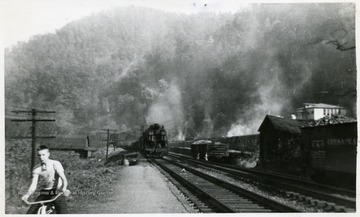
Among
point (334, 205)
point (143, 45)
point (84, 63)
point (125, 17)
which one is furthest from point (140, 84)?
point (334, 205)

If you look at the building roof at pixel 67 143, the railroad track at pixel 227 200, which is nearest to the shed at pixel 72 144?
the building roof at pixel 67 143

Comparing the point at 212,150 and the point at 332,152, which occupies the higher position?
the point at 332,152

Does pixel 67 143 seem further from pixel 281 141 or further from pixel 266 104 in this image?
pixel 266 104

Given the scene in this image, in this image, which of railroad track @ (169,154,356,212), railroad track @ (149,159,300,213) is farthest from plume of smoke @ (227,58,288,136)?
railroad track @ (149,159,300,213)

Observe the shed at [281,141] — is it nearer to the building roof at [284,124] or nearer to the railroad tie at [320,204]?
the building roof at [284,124]

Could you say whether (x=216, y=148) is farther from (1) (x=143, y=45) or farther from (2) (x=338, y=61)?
(2) (x=338, y=61)

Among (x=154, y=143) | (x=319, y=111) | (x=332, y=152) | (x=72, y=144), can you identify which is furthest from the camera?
(x=154, y=143)

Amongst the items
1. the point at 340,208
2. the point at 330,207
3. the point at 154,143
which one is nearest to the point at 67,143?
the point at 330,207
